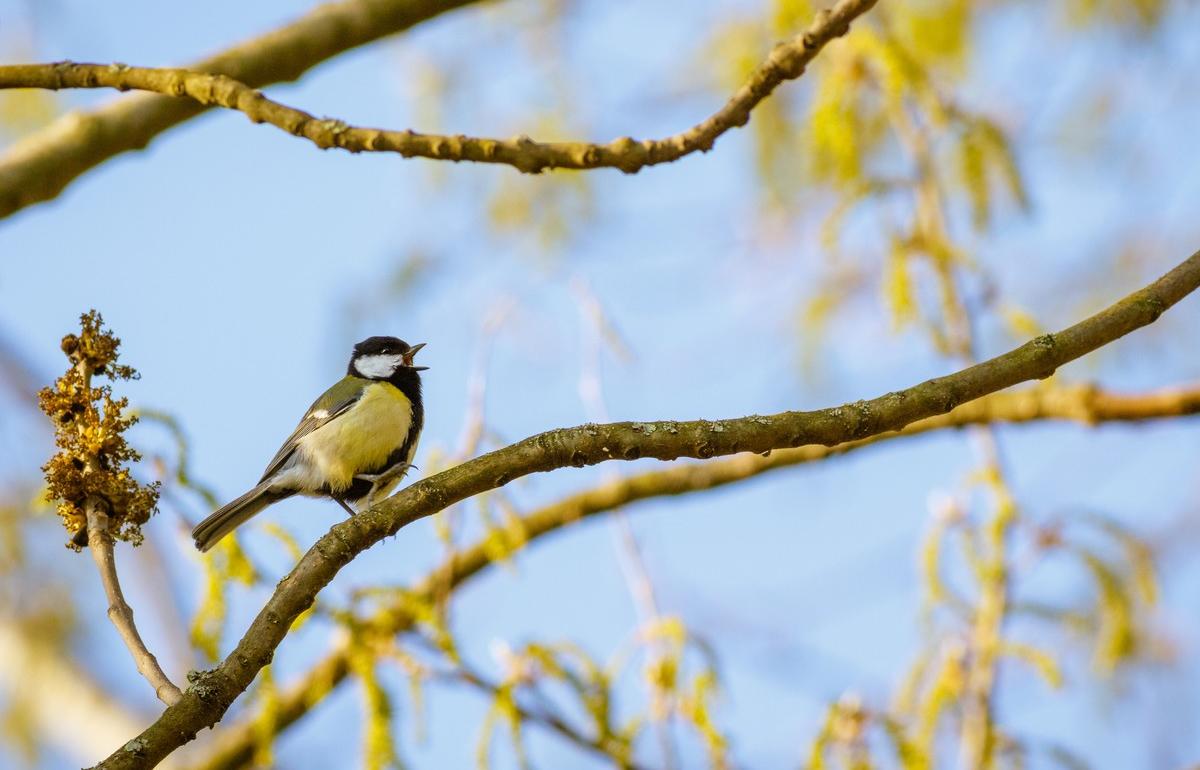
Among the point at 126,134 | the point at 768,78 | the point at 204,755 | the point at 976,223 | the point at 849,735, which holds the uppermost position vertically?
the point at 126,134

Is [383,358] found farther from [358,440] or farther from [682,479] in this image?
[682,479]

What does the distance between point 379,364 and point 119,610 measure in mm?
2513

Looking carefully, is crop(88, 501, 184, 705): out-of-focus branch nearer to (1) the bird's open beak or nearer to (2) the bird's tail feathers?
(2) the bird's tail feathers

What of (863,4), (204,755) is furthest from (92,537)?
(204,755)

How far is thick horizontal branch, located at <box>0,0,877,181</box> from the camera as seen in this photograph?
7.84 ft

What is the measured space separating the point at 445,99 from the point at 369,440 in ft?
8.27

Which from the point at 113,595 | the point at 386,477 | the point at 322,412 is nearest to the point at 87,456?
the point at 113,595

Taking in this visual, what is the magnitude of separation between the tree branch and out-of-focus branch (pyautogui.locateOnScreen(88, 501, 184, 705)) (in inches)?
51.1

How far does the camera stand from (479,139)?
2.39 metres

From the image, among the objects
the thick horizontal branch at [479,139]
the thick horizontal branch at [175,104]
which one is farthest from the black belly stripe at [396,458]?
the thick horizontal branch at [479,139]

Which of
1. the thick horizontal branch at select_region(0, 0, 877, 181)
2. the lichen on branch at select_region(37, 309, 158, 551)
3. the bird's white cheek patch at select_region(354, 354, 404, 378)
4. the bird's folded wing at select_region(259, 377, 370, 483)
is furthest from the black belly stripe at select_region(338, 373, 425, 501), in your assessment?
the lichen on branch at select_region(37, 309, 158, 551)

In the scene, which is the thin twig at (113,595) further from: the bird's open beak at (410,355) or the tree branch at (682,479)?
the bird's open beak at (410,355)

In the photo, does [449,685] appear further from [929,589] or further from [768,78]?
[768,78]

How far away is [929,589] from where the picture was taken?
3158 mm
